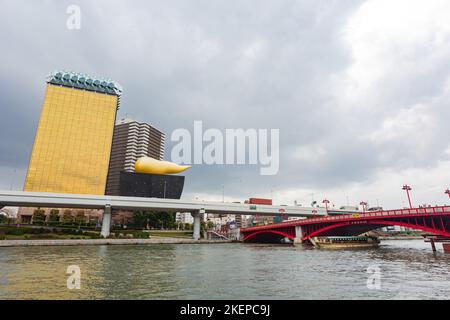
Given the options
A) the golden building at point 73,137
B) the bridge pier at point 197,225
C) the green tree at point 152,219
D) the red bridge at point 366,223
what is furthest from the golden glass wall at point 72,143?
the red bridge at point 366,223

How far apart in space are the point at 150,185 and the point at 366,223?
2863 inches

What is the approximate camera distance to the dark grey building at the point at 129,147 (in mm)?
158500

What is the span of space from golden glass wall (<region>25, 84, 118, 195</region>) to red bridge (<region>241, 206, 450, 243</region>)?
8050 centimetres

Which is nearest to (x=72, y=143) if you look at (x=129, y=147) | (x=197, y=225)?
(x=129, y=147)

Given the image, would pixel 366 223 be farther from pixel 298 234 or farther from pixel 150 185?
pixel 150 185

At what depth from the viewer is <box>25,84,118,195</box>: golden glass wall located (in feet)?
376

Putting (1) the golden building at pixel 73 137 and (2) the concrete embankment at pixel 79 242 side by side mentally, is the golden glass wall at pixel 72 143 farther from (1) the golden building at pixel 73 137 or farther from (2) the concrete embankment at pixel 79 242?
(2) the concrete embankment at pixel 79 242

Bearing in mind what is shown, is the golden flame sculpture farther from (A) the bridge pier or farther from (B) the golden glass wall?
(B) the golden glass wall

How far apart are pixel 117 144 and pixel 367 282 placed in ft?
561

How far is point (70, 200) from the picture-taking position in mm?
78812

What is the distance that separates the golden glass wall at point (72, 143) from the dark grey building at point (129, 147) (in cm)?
3137

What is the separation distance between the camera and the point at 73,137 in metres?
123

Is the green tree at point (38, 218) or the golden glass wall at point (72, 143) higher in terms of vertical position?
the golden glass wall at point (72, 143)
